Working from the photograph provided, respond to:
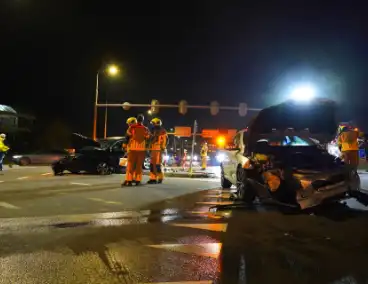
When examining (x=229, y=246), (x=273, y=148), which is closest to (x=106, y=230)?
(x=229, y=246)

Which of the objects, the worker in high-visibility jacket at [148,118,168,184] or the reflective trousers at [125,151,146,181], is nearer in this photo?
the reflective trousers at [125,151,146,181]

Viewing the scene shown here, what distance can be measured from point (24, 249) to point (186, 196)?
5.46m

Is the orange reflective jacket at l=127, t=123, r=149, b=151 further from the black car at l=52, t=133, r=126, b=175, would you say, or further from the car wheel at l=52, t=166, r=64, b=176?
the car wheel at l=52, t=166, r=64, b=176

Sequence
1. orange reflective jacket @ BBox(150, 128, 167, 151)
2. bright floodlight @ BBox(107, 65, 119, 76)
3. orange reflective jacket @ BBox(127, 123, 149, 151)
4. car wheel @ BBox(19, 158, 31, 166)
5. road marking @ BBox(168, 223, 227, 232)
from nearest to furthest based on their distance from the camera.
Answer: road marking @ BBox(168, 223, 227, 232) < orange reflective jacket @ BBox(127, 123, 149, 151) < orange reflective jacket @ BBox(150, 128, 167, 151) < car wheel @ BBox(19, 158, 31, 166) < bright floodlight @ BBox(107, 65, 119, 76)

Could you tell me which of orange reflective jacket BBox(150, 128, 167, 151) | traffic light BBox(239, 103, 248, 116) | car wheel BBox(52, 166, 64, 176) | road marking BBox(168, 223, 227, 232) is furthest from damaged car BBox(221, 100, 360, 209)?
traffic light BBox(239, 103, 248, 116)

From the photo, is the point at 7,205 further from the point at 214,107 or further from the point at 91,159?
the point at 214,107

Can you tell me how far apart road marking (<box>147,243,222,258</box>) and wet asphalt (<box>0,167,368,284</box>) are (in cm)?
1

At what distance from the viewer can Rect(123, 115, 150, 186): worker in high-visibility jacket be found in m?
12.4

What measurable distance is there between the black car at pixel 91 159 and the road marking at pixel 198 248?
11.6 metres

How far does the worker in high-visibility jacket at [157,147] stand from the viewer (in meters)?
13.2

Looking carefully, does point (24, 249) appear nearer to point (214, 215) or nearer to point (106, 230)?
point (106, 230)

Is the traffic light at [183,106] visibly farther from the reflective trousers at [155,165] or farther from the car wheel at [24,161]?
the reflective trousers at [155,165]

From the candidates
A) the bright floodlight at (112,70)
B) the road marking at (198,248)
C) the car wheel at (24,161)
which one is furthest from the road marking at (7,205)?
the bright floodlight at (112,70)

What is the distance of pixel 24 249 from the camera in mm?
5570
